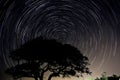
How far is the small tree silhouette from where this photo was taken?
32.5 meters

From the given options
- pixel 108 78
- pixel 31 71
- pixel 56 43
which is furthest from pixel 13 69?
pixel 108 78

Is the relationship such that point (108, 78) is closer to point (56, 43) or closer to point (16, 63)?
point (56, 43)

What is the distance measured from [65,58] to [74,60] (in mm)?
861

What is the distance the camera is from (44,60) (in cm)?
3256

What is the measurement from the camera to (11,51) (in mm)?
33750

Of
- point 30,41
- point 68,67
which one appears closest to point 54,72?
point 68,67

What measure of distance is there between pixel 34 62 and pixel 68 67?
9.61 feet

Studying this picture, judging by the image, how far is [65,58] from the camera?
109ft

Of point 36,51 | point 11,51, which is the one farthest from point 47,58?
point 11,51

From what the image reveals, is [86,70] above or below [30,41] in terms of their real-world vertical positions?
below

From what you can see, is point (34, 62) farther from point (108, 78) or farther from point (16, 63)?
point (108, 78)

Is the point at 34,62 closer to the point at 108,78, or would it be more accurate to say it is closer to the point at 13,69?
the point at 13,69

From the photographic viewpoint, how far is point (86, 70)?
3362 centimetres

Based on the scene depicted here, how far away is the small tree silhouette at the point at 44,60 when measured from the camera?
3247 cm
